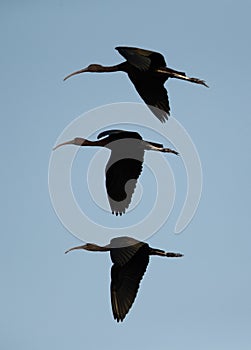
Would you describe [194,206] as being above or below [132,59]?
below

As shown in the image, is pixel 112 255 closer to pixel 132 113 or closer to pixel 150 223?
pixel 150 223

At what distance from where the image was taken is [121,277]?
24.6m

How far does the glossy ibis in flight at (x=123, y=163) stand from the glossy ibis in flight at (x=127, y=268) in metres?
0.70

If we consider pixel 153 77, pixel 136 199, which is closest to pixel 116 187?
pixel 136 199

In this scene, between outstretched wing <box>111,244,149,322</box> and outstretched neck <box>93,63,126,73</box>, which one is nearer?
outstretched wing <box>111,244,149,322</box>

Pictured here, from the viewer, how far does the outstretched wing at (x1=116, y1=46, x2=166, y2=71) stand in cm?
2328

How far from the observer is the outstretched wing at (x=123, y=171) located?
25047 mm

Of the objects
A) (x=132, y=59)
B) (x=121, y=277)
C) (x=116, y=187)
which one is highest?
(x=132, y=59)

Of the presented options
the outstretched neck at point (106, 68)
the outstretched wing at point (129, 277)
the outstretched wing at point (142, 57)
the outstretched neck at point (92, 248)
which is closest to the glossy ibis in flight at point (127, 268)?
the outstretched wing at point (129, 277)

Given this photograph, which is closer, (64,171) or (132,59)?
(132,59)

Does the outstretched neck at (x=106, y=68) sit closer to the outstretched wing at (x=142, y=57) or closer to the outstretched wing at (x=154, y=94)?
the outstretched wing at (x=154, y=94)

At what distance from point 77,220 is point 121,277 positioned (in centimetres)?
138

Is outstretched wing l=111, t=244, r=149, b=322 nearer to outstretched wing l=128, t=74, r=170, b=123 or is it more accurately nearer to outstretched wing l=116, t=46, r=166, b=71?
outstretched wing l=128, t=74, r=170, b=123

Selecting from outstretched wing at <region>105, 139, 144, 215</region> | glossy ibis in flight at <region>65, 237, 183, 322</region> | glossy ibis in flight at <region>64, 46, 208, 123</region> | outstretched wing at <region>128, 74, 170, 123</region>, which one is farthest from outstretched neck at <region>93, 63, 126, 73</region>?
glossy ibis in flight at <region>65, 237, 183, 322</region>
